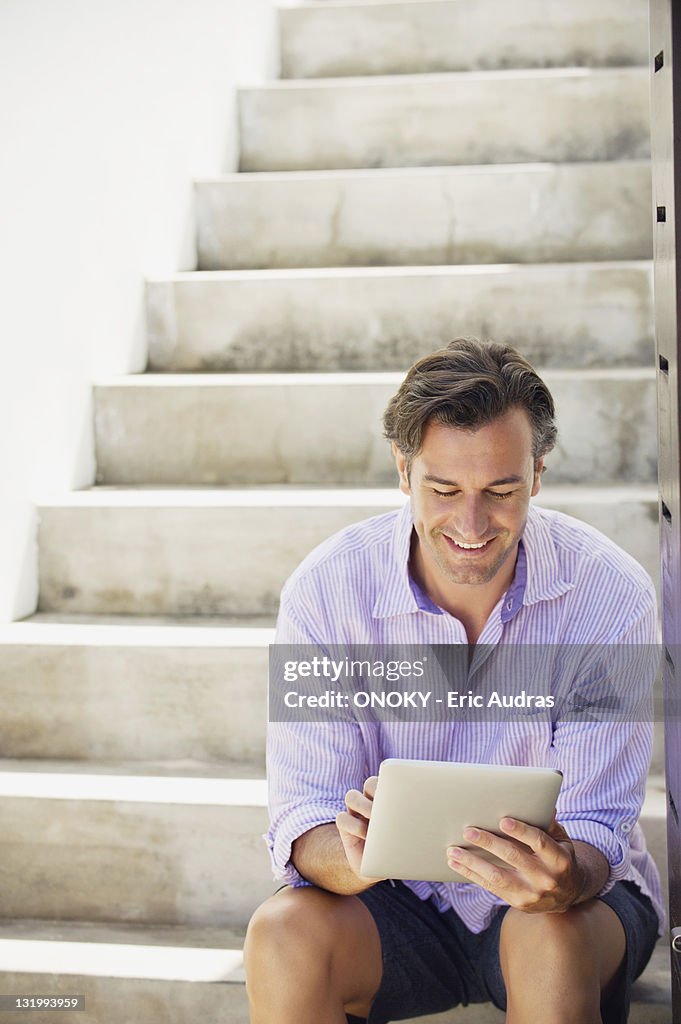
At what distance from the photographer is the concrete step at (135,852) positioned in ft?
6.48

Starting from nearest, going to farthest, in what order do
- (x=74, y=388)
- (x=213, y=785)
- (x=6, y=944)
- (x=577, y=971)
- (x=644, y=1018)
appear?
(x=577, y=971)
(x=644, y=1018)
(x=6, y=944)
(x=213, y=785)
(x=74, y=388)

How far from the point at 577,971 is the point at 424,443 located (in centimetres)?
66

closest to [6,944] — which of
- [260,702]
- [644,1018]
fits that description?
[260,702]

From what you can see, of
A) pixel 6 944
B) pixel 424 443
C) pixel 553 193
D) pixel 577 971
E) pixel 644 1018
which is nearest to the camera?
pixel 577 971

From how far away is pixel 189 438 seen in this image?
2.60 m

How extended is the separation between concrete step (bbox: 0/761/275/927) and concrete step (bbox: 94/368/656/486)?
787 mm

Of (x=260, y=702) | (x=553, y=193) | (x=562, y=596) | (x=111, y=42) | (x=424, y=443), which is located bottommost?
(x=260, y=702)

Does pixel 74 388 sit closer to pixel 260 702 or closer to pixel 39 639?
pixel 39 639

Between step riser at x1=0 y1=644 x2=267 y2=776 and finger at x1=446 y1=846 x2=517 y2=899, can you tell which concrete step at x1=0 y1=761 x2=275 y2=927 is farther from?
finger at x1=446 y1=846 x2=517 y2=899

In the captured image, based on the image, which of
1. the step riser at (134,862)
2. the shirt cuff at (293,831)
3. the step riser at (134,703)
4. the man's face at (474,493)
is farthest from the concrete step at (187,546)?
the shirt cuff at (293,831)

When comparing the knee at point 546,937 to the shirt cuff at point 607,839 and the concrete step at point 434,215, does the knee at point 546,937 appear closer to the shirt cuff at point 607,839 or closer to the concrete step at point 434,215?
the shirt cuff at point 607,839

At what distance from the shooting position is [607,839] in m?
1.48

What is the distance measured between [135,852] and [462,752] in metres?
0.68

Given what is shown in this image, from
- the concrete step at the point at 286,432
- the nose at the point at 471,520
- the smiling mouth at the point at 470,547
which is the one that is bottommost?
the smiling mouth at the point at 470,547
